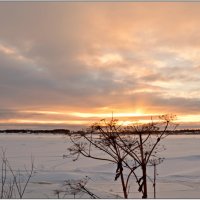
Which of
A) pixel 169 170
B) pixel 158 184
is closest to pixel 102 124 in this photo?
pixel 158 184

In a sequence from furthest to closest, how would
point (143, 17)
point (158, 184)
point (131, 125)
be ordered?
point (158, 184), point (143, 17), point (131, 125)

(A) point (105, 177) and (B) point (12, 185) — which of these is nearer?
(B) point (12, 185)

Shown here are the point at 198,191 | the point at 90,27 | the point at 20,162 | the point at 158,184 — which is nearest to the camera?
the point at 90,27

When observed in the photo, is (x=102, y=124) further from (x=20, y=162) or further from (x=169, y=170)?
(x=20, y=162)

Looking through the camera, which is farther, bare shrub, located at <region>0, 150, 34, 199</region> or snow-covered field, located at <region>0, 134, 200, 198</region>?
snow-covered field, located at <region>0, 134, 200, 198</region>

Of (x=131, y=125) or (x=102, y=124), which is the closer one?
(x=102, y=124)

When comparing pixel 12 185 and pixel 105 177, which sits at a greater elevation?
pixel 12 185

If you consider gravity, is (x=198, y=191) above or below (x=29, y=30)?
below

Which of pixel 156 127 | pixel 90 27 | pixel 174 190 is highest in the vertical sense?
pixel 90 27

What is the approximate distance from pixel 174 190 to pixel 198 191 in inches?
17.5

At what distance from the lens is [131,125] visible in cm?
273

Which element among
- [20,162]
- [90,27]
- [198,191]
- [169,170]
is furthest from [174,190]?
[20,162]

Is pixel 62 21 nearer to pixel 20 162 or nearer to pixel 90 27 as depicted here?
pixel 90 27

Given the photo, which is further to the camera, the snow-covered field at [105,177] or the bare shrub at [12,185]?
the snow-covered field at [105,177]
